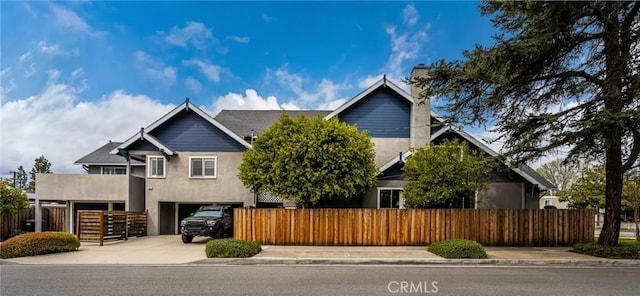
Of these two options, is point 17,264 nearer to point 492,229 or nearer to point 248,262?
point 248,262

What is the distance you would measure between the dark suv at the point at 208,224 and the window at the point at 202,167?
3.08 metres

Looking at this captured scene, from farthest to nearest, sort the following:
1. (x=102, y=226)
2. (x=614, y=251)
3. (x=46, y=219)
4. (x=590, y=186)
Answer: (x=46, y=219) → (x=590, y=186) → (x=102, y=226) → (x=614, y=251)

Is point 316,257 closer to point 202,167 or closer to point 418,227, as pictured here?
point 418,227

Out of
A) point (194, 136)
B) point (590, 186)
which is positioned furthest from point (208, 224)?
point (590, 186)

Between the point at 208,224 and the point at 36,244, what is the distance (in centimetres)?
595

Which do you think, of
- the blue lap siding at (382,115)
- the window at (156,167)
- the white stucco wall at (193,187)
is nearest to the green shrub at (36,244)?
the white stucco wall at (193,187)

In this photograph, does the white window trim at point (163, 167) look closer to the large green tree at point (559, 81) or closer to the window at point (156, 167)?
the window at point (156, 167)

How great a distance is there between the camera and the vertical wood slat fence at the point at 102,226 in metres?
16.3

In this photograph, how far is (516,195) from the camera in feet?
60.4

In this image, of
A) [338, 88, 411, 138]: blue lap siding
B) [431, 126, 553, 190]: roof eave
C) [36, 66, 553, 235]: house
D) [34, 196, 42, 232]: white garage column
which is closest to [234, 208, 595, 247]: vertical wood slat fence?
[431, 126, 553, 190]: roof eave

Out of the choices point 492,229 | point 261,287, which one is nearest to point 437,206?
point 492,229

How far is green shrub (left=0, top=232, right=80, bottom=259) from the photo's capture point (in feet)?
40.2

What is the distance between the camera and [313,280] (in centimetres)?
904

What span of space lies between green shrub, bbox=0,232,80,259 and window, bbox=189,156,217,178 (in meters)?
7.24
